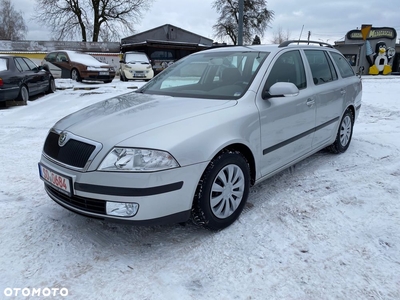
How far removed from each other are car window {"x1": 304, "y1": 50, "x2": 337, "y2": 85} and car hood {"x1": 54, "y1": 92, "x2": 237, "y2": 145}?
64.9 inches

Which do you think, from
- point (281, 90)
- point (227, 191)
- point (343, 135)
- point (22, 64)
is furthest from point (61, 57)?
point (227, 191)

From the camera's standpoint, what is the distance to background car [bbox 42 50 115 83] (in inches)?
555

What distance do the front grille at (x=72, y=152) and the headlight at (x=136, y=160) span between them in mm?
177

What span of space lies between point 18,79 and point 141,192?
8.38m

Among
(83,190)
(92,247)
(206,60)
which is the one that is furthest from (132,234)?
(206,60)

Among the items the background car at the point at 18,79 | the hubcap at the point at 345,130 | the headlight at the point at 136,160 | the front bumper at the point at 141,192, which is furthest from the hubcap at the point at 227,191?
the background car at the point at 18,79

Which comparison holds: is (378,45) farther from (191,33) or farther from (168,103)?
(168,103)

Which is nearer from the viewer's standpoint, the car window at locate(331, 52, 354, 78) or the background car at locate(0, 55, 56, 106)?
the car window at locate(331, 52, 354, 78)

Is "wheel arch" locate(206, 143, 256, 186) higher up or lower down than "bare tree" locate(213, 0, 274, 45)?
lower down

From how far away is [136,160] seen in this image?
2289 millimetres

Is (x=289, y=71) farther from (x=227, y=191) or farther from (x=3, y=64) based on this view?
(x=3, y=64)

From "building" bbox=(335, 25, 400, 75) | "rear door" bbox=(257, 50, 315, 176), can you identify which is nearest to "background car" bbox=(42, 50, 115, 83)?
"rear door" bbox=(257, 50, 315, 176)

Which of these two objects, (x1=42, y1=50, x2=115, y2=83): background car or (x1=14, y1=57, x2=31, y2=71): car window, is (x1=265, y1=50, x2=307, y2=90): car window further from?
(x1=42, y1=50, x2=115, y2=83): background car

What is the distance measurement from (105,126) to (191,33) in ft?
92.9
